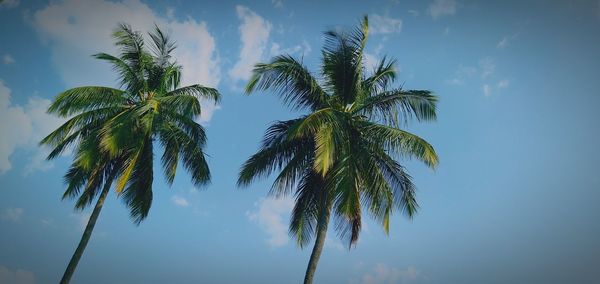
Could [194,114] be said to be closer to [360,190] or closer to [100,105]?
[100,105]

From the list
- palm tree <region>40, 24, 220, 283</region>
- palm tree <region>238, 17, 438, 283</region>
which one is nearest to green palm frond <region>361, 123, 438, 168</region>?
palm tree <region>238, 17, 438, 283</region>

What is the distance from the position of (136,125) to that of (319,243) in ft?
25.7

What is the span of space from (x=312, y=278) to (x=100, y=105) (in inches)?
400

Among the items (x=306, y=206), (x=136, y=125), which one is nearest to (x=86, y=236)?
(x=136, y=125)

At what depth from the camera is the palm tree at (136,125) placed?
44.6 ft

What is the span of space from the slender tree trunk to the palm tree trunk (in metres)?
7.98

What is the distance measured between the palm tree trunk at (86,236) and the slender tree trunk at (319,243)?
7.98 metres

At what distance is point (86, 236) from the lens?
13086mm

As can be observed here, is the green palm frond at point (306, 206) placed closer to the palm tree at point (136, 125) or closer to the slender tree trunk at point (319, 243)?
the slender tree trunk at point (319, 243)

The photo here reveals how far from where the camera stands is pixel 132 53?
15531mm

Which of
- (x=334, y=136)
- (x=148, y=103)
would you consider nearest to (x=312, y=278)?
(x=334, y=136)

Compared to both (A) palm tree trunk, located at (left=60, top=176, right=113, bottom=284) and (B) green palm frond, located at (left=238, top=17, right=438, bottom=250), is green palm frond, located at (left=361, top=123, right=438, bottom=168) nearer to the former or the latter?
(B) green palm frond, located at (left=238, top=17, right=438, bottom=250)

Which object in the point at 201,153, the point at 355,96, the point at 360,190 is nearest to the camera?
the point at 360,190

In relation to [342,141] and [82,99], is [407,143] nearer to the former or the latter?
[342,141]
